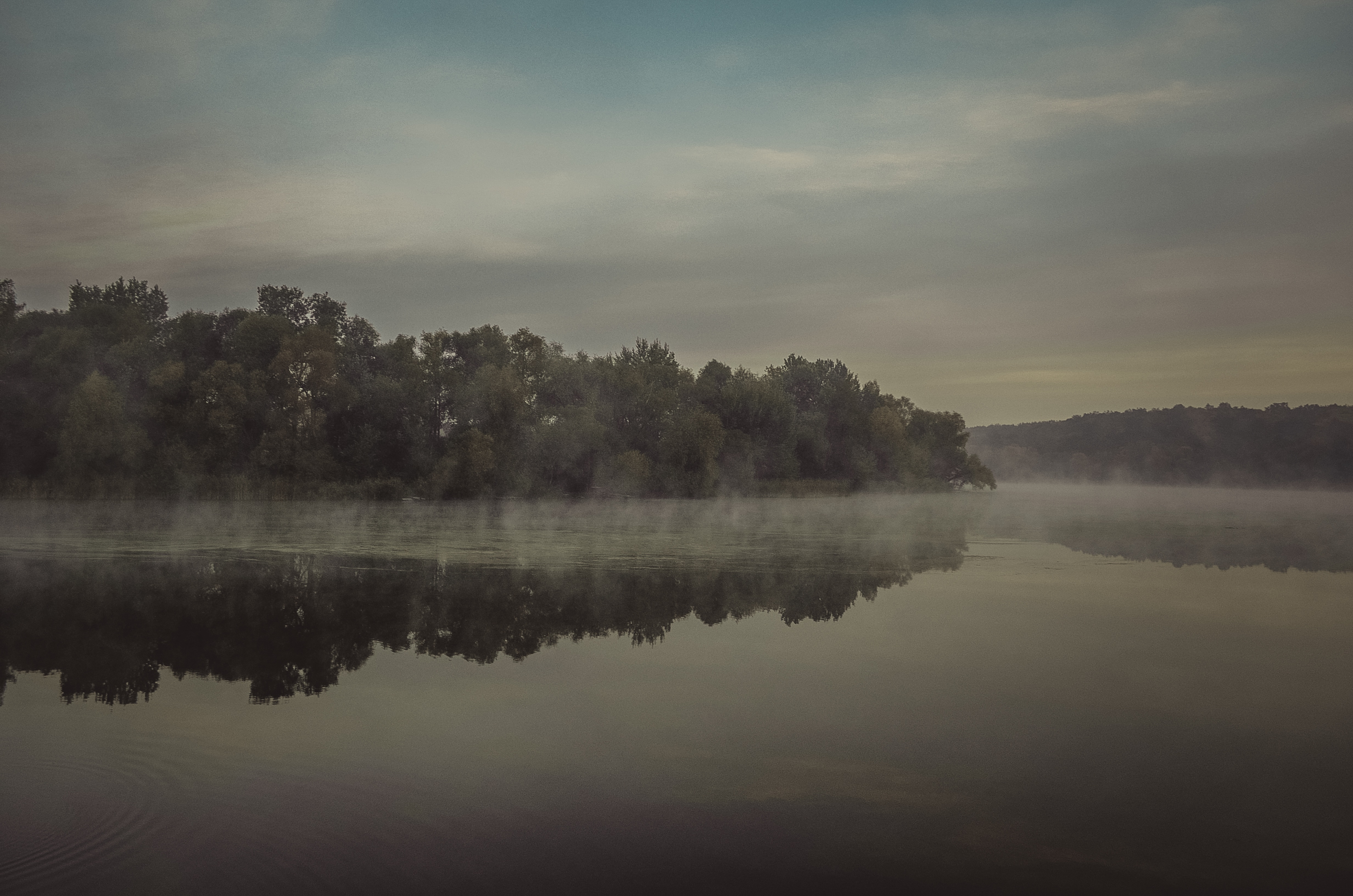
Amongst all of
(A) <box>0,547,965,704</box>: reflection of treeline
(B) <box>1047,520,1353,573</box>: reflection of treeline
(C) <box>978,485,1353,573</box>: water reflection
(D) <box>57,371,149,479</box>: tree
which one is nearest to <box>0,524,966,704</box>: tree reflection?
(A) <box>0,547,965,704</box>: reflection of treeline

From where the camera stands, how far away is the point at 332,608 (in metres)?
18.1

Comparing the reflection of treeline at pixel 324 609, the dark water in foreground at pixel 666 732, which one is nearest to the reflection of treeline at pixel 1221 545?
the dark water in foreground at pixel 666 732

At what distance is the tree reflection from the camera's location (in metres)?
13.3

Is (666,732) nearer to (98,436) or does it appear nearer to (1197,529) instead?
(1197,529)

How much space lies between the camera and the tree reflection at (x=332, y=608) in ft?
43.6

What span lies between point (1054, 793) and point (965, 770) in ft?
2.89

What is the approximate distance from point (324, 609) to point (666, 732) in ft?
34.5

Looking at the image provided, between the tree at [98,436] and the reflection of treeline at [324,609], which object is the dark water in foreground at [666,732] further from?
the tree at [98,436]

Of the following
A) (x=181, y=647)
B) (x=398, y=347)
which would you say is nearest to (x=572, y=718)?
(x=181, y=647)

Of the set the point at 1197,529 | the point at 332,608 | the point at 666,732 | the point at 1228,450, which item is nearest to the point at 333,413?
the point at 332,608

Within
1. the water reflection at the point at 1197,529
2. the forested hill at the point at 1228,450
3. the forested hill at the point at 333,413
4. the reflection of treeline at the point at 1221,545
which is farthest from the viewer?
the forested hill at the point at 1228,450

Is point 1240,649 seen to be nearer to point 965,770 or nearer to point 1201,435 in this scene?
point 965,770

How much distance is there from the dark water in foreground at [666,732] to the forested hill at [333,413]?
42.7 m

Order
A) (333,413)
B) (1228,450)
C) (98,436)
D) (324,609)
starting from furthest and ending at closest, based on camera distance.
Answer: (1228,450), (333,413), (98,436), (324,609)
